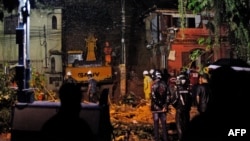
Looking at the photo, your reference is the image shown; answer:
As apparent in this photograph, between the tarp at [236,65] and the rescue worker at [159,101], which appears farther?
the rescue worker at [159,101]

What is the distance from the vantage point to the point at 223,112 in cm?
253

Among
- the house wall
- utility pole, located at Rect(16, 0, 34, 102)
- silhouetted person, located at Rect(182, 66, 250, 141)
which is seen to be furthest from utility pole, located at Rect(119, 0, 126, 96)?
silhouetted person, located at Rect(182, 66, 250, 141)

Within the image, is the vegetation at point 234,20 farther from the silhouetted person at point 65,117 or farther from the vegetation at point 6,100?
the silhouetted person at point 65,117

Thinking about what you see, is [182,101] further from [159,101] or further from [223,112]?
[223,112]

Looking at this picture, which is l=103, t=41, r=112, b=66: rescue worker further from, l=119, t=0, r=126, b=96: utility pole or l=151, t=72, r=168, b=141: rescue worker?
l=151, t=72, r=168, b=141: rescue worker

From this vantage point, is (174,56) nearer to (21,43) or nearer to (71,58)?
(71,58)

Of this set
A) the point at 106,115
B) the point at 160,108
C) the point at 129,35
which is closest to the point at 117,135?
the point at 160,108

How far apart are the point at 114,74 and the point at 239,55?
11635 mm

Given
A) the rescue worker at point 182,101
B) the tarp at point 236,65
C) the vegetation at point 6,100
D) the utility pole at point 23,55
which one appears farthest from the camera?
the vegetation at point 6,100

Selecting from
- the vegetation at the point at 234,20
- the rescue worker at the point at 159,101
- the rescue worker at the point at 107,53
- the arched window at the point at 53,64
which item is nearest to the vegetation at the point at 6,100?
the rescue worker at the point at 159,101

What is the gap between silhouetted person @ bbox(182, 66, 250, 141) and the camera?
98.3 inches

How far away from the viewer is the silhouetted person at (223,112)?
2.50m

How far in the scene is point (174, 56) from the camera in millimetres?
20734

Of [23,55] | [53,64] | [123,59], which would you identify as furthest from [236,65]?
[53,64]
